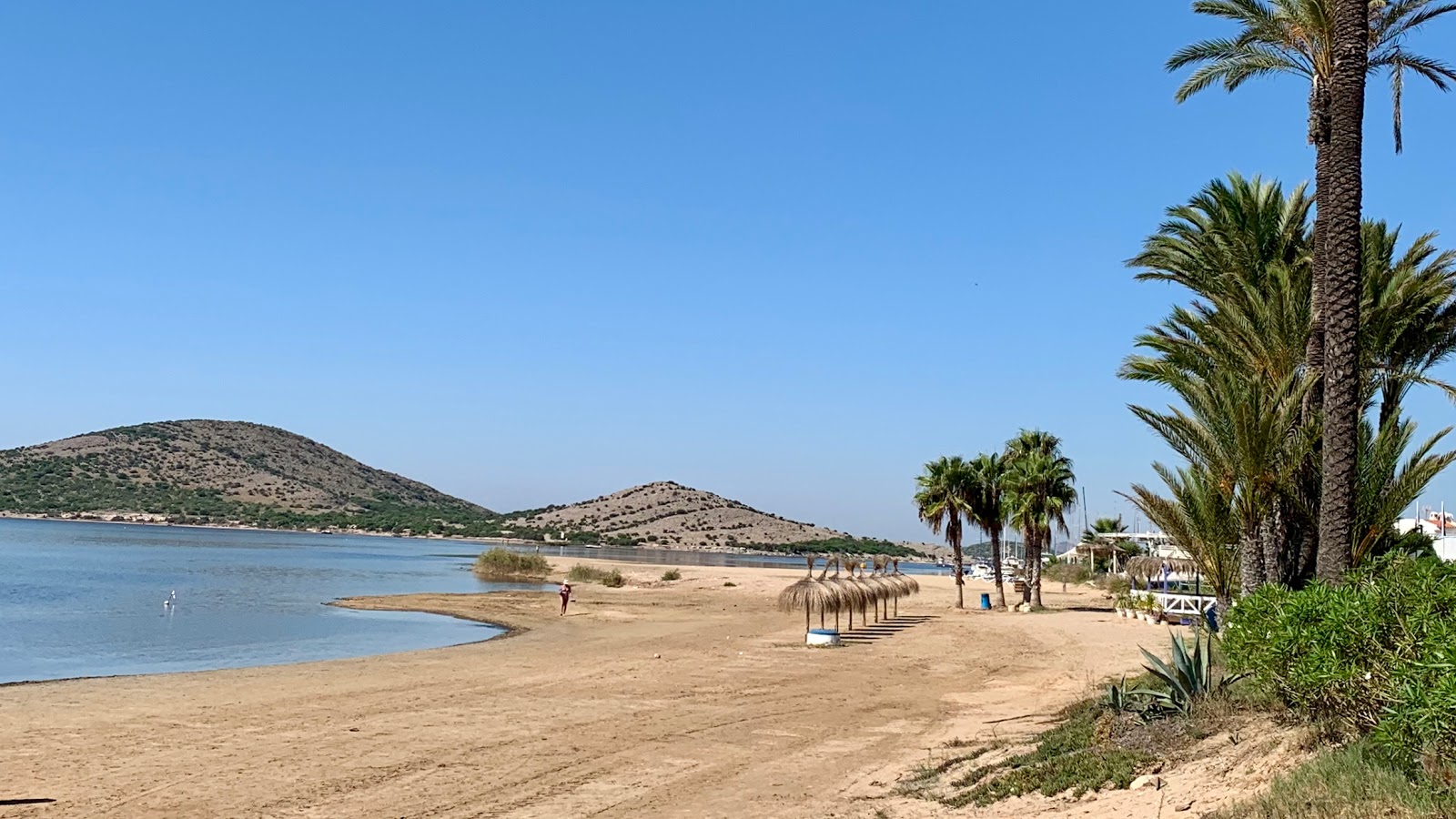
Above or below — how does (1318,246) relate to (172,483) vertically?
below

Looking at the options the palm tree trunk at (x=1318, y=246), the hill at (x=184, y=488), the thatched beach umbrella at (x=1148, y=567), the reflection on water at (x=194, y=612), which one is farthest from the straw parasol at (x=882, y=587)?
the hill at (x=184, y=488)

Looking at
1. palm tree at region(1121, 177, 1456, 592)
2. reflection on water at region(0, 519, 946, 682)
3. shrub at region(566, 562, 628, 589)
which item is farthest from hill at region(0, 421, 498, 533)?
palm tree at region(1121, 177, 1456, 592)

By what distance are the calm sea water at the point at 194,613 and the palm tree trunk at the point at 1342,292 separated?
2171 centimetres

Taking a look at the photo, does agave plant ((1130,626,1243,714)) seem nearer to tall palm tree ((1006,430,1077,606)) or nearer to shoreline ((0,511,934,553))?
tall palm tree ((1006,430,1077,606))

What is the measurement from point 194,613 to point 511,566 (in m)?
33.7

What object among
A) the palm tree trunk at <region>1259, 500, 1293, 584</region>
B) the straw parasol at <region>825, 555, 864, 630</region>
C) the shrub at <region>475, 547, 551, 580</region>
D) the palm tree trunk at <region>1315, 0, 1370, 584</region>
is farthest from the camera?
the shrub at <region>475, 547, 551, 580</region>

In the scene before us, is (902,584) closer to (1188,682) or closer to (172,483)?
(1188,682)

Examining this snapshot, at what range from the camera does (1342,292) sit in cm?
1277

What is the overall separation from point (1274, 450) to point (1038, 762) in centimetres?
761

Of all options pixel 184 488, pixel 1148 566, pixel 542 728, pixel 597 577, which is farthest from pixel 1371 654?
pixel 184 488

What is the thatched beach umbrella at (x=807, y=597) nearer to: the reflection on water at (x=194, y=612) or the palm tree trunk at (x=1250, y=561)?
the reflection on water at (x=194, y=612)

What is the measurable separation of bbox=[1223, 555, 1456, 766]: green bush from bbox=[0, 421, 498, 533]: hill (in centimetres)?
16783

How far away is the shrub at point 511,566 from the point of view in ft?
233

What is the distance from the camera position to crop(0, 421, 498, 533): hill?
530 feet
